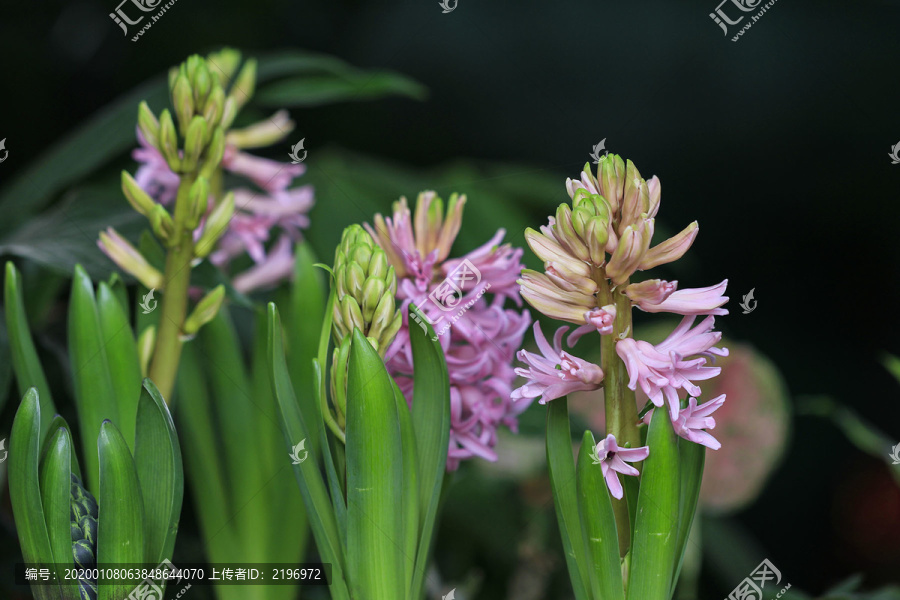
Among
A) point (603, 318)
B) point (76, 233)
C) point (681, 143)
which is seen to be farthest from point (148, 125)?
point (681, 143)

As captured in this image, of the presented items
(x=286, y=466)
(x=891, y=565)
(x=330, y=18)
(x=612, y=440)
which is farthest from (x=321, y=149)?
(x=891, y=565)

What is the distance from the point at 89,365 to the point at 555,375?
21 centimetres

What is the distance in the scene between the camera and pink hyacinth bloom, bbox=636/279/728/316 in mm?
242

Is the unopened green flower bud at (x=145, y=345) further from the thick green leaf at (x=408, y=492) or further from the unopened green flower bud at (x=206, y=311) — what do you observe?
the thick green leaf at (x=408, y=492)

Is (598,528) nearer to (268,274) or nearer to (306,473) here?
(306,473)

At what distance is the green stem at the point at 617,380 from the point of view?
0.25 m

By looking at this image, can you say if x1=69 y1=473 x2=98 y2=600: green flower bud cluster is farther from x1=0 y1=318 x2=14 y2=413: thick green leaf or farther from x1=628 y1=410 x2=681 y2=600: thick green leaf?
x1=628 y1=410 x2=681 y2=600: thick green leaf

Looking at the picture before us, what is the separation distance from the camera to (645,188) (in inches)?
9.9

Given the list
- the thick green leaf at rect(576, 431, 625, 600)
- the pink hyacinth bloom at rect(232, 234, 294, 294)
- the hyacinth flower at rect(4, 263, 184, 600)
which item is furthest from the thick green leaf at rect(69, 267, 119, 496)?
the thick green leaf at rect(576, 431, 625, 600)

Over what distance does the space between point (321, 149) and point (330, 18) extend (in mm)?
183

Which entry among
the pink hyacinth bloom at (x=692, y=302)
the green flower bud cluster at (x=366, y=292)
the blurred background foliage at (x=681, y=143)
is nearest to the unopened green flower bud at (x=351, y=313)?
the green flower bud cluster at (x=366, y=292)

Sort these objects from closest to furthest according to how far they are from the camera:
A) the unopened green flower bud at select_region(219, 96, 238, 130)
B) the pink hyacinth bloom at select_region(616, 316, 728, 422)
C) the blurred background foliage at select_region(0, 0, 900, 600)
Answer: the pink hyacinth bloom at select_region(616, 316, 728, 422), the unopened green flower bud at select_region(219, 96, 238, 130), the blurred background foliage at select_region(0, 0, 900, 600)

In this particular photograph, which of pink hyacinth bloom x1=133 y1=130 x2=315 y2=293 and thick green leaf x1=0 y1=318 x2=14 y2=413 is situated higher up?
pink hyacinth bloom x1=133 y1=130 x2=315 y2=293

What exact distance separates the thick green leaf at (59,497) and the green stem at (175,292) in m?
0.06
